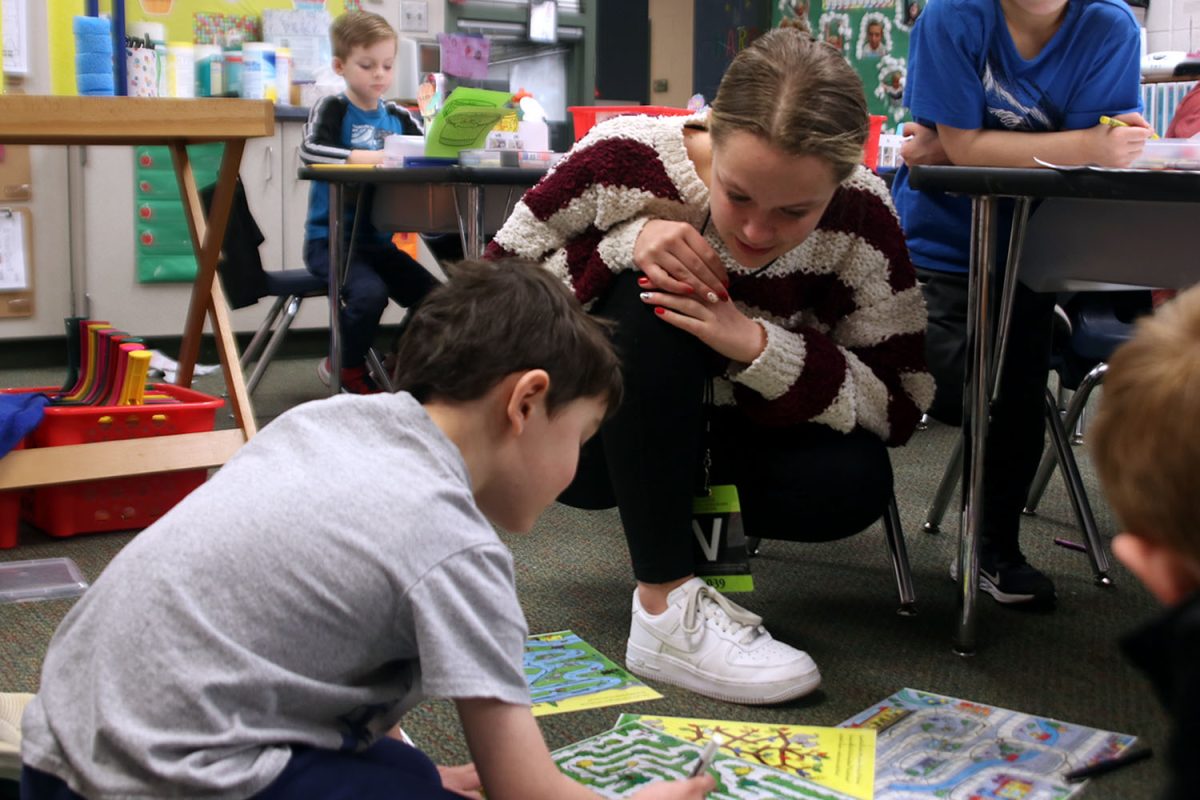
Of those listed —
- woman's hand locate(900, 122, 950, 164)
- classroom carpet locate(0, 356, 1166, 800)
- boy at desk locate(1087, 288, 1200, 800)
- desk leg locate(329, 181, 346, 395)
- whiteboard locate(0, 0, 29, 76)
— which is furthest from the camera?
whiteboard locate(0, 0, 29, 76)

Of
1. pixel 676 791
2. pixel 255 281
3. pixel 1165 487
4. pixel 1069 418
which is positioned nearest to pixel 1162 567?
pixel 1165 487

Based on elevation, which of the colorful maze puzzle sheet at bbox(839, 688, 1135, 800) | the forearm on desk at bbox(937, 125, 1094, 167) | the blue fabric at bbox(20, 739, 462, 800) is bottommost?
the colorful maze puzzle sheet at bbox(839, 688, 1135, 800)

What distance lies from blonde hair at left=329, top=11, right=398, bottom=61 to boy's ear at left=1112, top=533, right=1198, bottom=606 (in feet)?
10.3

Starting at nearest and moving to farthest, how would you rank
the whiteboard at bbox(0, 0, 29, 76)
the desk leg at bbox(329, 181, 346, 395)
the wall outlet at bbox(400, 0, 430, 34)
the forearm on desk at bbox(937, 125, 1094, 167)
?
the forearm on desk at bbox(937, 125, 1094, 167)
the desk leg at bbox(329, 181, 346, 395)
the whiteboard at bbox(0, 0, 29, 76)
the wall outlet at bbox(400, 0, 430, 34)

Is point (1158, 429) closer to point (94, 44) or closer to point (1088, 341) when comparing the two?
point (1088, 341)

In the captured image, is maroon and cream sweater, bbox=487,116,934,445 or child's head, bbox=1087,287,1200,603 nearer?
child's head, bbox=1087,287,1200,603

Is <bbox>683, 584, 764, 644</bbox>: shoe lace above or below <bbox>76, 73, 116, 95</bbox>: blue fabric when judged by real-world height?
below

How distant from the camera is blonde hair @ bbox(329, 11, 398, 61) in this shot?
345 cm

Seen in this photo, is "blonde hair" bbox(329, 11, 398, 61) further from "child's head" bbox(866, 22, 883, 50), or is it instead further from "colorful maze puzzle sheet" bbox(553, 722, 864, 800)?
"colorful maze puzzle sheet" bbox(553, 722, 864, 800)

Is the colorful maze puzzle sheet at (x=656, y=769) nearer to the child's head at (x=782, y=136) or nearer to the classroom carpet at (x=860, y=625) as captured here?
the classroom carpet at (x=860, y=625)

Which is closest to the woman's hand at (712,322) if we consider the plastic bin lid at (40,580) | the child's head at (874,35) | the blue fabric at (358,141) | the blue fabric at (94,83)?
the plastic bin lid at (40,580)

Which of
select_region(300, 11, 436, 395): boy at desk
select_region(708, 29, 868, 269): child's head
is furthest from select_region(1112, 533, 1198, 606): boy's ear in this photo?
select_region(300, 11, 436, 395): boy at desk

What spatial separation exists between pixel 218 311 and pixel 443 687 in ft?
5.10

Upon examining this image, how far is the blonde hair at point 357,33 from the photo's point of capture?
3445 mm
